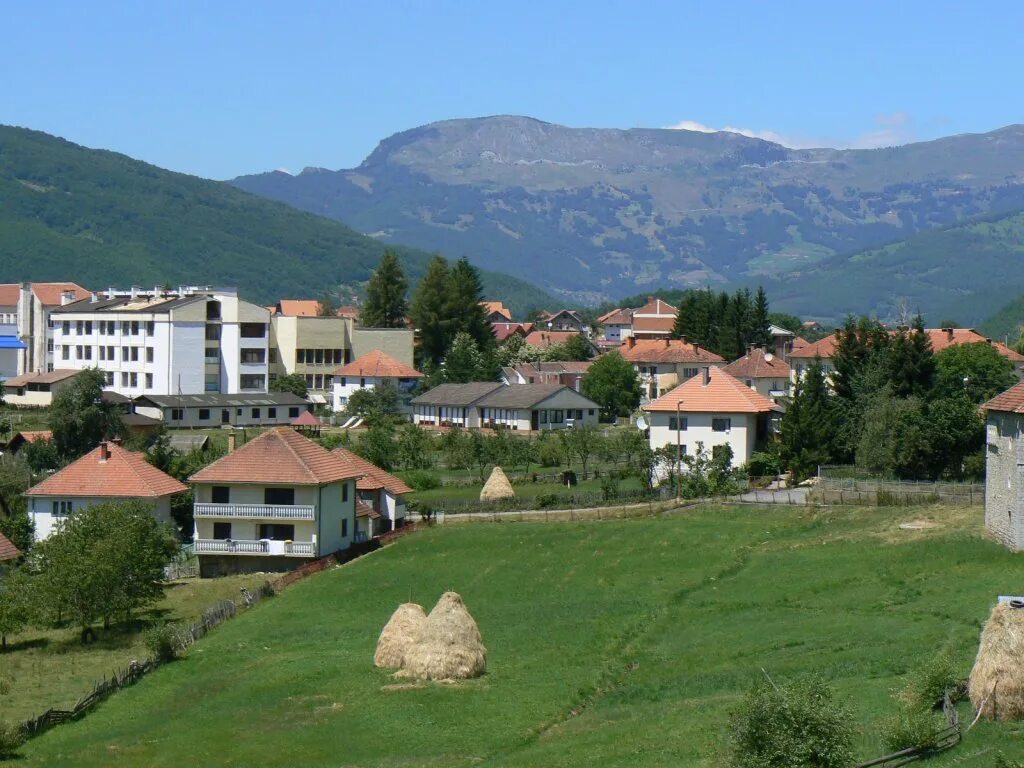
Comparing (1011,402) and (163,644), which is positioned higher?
(1011,402)

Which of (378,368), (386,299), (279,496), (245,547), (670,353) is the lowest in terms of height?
(245,547)

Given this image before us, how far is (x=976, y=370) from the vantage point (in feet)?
304

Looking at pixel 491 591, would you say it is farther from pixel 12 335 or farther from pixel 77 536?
pixel 12 335

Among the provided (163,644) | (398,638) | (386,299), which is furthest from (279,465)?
(386,299)

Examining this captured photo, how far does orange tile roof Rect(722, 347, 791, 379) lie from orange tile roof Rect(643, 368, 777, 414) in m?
32.0

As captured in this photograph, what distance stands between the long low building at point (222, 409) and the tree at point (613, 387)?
19599 millimetres

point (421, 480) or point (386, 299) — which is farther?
point (386, 299)

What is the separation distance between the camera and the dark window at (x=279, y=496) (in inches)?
2271

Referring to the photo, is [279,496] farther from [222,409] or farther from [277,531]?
[222,409]

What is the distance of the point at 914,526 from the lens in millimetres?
51156

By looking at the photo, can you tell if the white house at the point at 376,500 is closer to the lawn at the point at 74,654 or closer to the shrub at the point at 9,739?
the lawn at the point at 74,654

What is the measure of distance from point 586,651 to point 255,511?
21888 mm

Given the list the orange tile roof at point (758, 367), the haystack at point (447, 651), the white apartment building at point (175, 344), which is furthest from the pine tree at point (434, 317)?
the haystack at point (447, 651)

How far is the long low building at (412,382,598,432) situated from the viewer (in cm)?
10044
